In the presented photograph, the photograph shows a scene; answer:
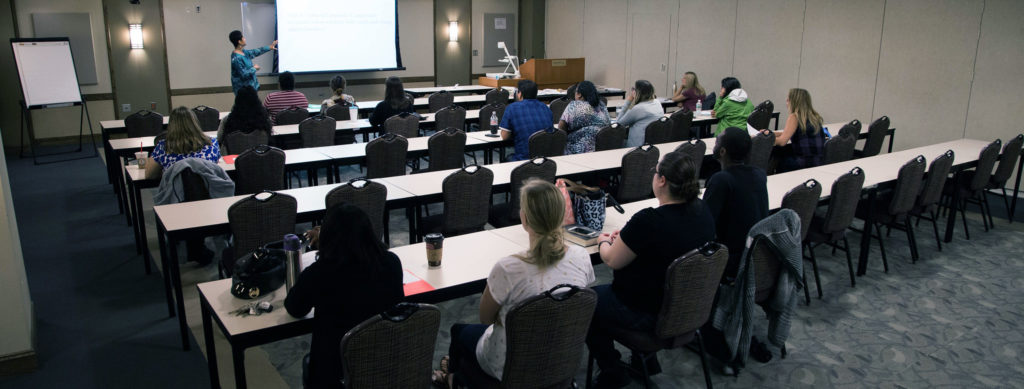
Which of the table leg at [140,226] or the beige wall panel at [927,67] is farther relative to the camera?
Answer: the beige wall panel at [927,67]

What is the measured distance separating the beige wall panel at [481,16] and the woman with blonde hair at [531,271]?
11974 millimetres

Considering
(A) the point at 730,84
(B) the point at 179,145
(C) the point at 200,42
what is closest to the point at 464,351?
(B) the point at 179,145

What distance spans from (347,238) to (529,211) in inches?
25.3

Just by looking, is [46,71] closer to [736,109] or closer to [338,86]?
[338,86]

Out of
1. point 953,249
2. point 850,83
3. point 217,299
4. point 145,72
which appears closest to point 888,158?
point 953,249

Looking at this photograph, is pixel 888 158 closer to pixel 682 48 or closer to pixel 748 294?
pixel 748 294

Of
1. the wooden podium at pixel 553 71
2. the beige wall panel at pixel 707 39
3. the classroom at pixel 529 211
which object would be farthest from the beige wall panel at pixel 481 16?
the beige wall panel at pixel 707 39

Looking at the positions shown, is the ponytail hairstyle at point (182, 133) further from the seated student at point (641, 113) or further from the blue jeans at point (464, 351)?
the seated student at point (641, 113)

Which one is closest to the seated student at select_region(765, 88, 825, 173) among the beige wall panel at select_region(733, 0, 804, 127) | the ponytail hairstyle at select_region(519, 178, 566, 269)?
the ponytail hairstyle at select_region(519, 178, 566, 269)

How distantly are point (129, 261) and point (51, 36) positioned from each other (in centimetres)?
677

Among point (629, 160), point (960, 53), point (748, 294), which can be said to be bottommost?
point (748, 294)

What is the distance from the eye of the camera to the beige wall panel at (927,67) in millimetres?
7820

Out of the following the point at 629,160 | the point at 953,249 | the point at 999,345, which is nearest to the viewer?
the point at 999,345

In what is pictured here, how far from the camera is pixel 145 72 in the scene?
423 inches
